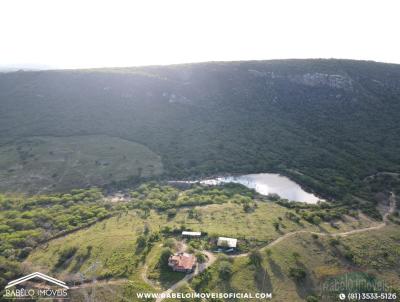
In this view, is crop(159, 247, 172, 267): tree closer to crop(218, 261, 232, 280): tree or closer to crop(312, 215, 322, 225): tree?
crop(218, 261, 232, 280): tree

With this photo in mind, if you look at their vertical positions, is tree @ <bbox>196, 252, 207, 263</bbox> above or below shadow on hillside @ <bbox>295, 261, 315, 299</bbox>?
above

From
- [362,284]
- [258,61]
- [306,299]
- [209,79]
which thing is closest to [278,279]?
[306,299]

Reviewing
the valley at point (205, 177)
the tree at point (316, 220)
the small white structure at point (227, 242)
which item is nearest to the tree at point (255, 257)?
the valley at point (205, 177)

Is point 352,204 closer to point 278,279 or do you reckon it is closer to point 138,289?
point 278,279

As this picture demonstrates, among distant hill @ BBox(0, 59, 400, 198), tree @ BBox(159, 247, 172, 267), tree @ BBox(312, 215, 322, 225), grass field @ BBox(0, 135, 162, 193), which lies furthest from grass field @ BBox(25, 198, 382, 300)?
grass field @ BBox(0, 135, 162, 193)

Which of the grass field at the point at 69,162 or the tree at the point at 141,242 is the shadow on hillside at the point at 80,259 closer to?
the tree at the point at 141,242
